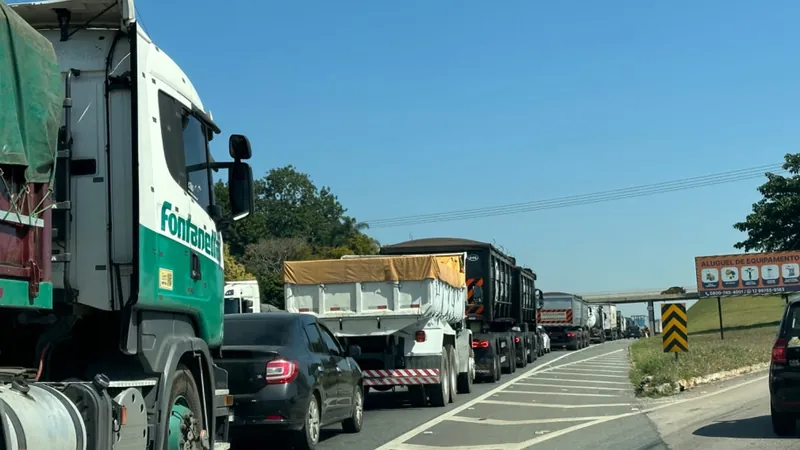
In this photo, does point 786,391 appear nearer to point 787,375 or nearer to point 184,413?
point 787,375

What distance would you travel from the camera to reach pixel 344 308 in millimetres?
16344

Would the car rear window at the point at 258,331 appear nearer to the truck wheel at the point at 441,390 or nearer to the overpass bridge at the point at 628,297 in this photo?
the truck wheel at the point at 441,390

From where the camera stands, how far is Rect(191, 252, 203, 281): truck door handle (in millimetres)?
7641

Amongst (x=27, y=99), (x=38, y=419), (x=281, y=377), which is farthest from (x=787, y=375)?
(x=27, y=99)

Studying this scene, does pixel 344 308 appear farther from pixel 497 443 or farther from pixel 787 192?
pixel 787 192

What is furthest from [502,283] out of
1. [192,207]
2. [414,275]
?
[192,207]

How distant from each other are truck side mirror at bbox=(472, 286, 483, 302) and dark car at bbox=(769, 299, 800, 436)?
1225 cm

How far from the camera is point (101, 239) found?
21.9ft

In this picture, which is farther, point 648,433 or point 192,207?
point 648,433

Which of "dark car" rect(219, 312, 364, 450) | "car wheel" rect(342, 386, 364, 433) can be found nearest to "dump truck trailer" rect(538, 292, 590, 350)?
"car wheel" rect(342, 386, 364, 433)

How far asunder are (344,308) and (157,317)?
31.0 feet

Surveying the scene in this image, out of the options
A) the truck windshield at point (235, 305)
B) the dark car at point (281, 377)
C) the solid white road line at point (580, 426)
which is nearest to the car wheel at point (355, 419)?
the dark car at point (281, 377)

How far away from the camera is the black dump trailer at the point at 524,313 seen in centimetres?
2994

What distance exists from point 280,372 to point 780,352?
5.91 meters
